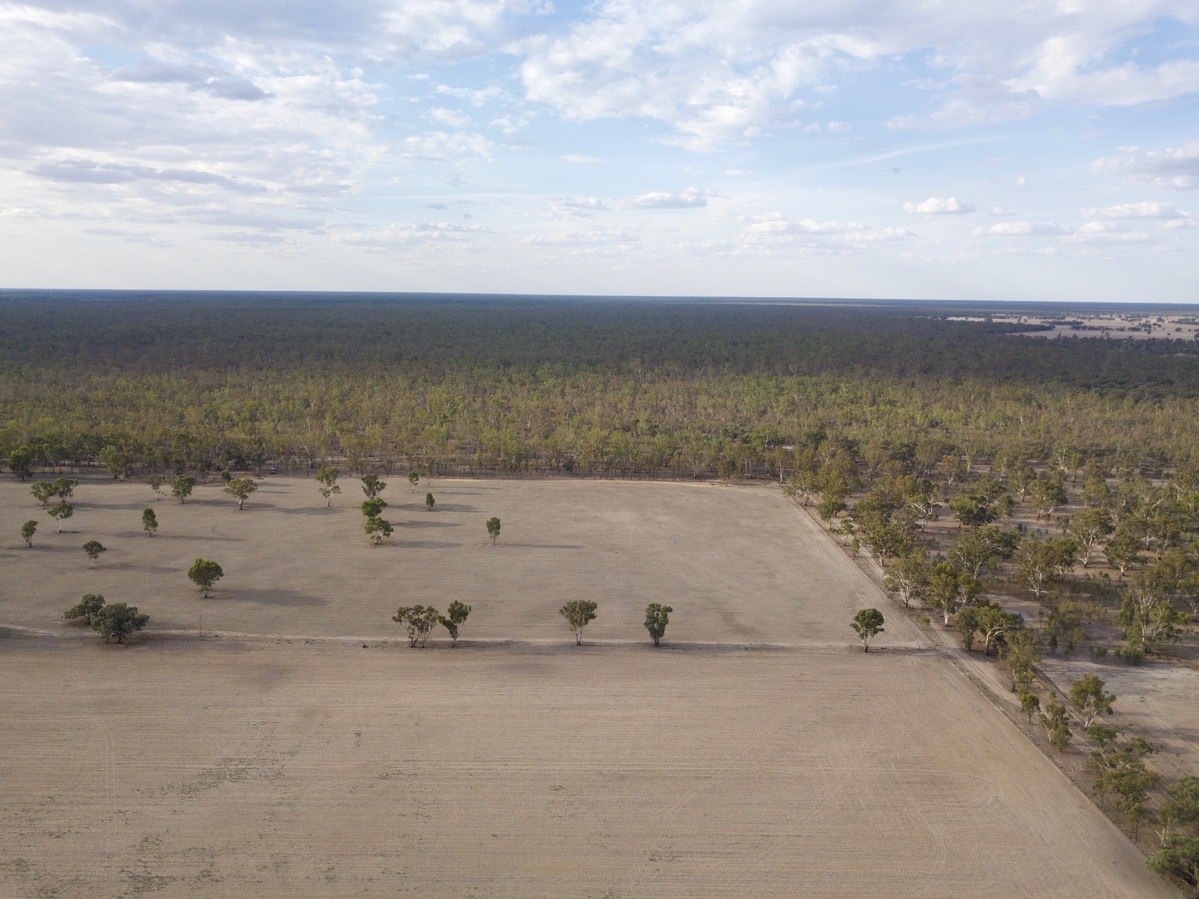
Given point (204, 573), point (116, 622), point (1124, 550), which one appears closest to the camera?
point (116, 622)

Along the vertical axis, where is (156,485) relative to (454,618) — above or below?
above

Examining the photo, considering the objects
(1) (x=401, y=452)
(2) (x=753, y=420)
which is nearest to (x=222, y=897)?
(1) (x=401, y=452)

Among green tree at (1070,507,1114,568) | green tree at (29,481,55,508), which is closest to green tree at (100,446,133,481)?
green tree at (29,481,55,508)

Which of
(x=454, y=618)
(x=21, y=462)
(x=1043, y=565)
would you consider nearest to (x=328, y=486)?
(x=21, y=462)

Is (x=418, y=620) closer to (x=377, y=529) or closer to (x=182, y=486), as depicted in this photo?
(x=377, y=529)

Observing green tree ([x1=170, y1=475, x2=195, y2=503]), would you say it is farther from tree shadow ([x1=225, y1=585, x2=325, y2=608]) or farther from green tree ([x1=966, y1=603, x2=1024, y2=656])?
green tree ([x1=966, y1=603, x2=1024, y2=656])

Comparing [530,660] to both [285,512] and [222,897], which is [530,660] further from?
[285,512]

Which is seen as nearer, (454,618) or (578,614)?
(454,618)
